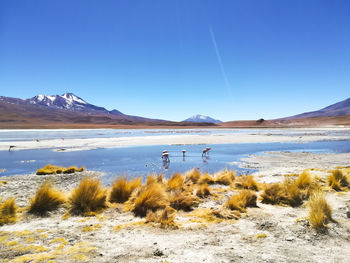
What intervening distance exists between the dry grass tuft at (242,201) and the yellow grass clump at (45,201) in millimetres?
3941

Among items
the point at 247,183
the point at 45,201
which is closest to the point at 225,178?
the point at 247,183

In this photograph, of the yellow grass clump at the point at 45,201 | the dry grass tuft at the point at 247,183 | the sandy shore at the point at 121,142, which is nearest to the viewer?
the yellow grass clump at the point at 45,201

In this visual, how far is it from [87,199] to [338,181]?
7249mm

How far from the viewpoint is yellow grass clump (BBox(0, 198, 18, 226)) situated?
4411mm

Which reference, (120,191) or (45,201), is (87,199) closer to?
(45,201)

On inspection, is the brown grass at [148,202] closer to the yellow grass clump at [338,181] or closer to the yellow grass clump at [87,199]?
the yellow grass clump at [87,199]

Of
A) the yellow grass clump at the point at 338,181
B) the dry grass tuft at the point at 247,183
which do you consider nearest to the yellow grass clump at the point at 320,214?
the dry grass tuft at the point at 247,183

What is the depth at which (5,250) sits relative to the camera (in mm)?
3295

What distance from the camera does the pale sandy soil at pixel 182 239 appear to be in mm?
3162

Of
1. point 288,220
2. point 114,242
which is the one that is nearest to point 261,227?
point 288,220

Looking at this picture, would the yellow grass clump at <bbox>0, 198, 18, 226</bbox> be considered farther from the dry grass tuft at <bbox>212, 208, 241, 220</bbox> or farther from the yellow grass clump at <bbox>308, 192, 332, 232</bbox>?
the yellow grass clump at <bbox>308, 192, 332, 232</bbox>

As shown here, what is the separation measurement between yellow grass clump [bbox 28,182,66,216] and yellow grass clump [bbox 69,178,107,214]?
282 mm

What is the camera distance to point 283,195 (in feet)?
18.8

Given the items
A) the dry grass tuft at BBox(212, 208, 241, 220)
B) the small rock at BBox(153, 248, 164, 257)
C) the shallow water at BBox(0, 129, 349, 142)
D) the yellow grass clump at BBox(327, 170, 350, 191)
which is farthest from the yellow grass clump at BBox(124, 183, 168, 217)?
the shallow water at BBox(0, 129, 349, 142)
